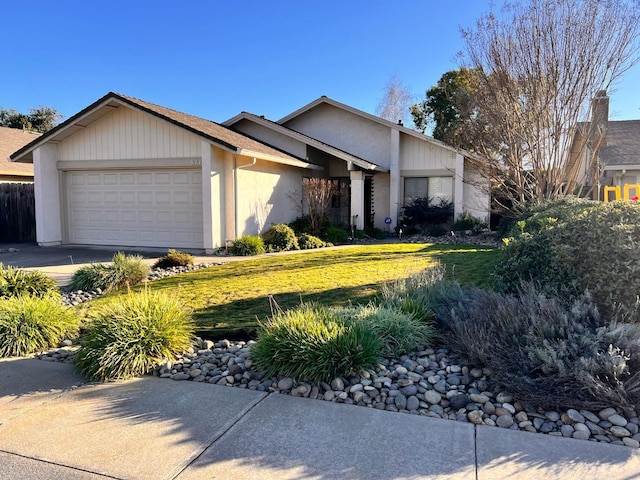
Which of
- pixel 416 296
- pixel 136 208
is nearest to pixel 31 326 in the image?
pixel 416 296

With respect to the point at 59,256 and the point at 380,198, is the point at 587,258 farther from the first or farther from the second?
the point at 380,198

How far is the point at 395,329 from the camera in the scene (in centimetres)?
479

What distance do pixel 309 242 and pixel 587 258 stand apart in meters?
10.3

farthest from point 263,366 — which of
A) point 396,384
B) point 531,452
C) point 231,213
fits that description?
point 231,213

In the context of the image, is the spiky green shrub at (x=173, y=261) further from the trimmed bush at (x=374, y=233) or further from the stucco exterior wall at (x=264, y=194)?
the trimmed bush at (x=374, y=233)

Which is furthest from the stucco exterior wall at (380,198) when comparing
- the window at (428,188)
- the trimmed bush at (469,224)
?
the trimmed bush at (469,224)

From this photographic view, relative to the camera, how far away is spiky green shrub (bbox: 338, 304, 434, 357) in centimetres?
464

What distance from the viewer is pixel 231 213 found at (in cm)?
1373

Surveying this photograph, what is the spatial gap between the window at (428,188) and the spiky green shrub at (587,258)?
12846mm

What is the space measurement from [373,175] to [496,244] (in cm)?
660

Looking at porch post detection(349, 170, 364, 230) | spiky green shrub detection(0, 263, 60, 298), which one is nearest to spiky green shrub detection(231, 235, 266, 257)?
porch post detection(349, 170, 364, 230)

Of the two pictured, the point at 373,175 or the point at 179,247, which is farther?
the point at 373,175

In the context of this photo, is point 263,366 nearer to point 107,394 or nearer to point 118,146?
point 107,394

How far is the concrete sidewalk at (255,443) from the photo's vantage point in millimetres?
2855
